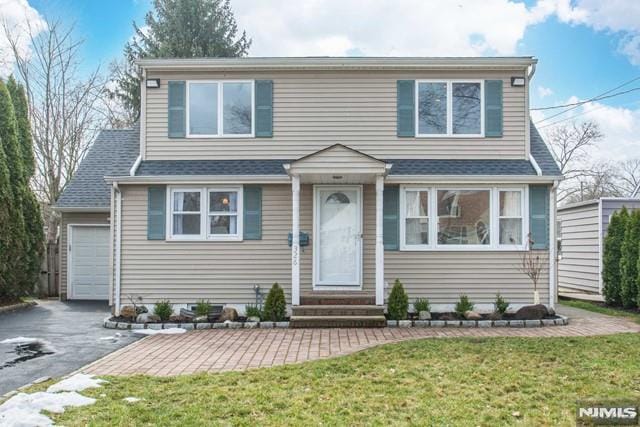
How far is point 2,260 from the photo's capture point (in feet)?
39.9

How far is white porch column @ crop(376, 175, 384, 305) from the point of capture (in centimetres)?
952

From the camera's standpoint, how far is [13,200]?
12.8 meters

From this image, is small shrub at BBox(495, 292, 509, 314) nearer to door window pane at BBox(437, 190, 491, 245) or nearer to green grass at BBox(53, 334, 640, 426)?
door window pane at BBox(437, 190, 491, 245)

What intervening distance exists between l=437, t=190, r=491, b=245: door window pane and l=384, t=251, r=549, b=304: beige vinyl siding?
280 mm

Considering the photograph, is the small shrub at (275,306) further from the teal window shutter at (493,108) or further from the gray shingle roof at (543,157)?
the gray shingle roof at (543,157)

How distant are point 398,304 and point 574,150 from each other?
956 inches

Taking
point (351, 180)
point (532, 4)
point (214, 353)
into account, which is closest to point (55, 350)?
point (214, 353)

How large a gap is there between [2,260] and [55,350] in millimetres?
6201

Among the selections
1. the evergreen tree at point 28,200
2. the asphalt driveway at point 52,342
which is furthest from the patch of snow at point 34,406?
the evergreen tree at point 28,200

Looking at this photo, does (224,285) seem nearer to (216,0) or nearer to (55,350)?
(55,350)

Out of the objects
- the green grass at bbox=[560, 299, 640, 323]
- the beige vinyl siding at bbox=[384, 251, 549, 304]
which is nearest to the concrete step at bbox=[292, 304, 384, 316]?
the beige vinyl siding at bbox=[384, 251, 549, 304]

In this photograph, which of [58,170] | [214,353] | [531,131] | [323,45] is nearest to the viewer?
[214,353]

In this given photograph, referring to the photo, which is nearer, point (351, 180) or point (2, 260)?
point (351, 180)

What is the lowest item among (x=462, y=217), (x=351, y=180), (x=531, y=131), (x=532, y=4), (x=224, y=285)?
(x=224, y=285)
